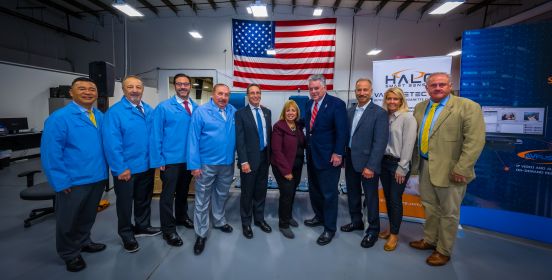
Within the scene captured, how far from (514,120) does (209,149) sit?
328cm

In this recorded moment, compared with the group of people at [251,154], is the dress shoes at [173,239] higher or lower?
lower

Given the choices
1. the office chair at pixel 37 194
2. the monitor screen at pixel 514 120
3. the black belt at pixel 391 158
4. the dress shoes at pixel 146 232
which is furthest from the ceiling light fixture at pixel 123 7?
the monitor screen at pixel 514 120

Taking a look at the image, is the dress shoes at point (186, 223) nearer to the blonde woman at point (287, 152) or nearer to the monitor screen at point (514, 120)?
the blonde woman at point (287, 152)

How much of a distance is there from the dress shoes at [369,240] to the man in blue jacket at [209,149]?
158 centimetres

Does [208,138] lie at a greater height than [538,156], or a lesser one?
greater

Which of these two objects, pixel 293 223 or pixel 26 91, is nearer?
pixel 293 223

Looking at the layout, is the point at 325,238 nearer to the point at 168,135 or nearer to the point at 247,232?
the point at 247,232

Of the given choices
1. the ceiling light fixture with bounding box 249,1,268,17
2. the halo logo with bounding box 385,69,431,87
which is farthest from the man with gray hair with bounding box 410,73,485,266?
the ceiling light fixture with bounding box 249,1,268,17

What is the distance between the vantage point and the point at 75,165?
2041mm

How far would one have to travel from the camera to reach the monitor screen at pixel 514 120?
2.64 metres

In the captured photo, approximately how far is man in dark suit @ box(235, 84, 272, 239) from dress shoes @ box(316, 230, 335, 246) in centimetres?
60

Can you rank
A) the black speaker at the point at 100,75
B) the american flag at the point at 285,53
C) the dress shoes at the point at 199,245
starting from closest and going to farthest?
the dress shoes at the point at 199,245, the black speaker at the point at 100,75, the american flag at the point at 285,53

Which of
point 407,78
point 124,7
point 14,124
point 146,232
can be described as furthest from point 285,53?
point 14,124

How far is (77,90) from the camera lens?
2.08 m
